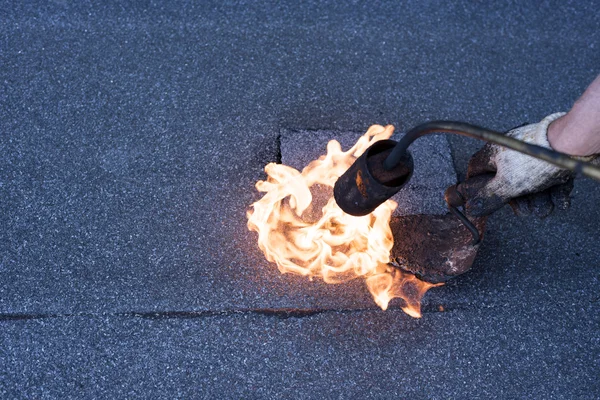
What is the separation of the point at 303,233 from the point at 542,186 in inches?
46.9

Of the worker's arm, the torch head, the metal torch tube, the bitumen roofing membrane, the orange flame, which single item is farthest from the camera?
the orange flame

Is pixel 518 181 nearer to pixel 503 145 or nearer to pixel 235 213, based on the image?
pixel 503 145

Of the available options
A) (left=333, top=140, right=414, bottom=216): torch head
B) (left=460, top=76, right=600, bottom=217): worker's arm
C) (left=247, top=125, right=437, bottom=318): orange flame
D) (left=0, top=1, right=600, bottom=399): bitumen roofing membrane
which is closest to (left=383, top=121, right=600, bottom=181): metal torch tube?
(left=333, top=140, right=414, bottom=216): torch head

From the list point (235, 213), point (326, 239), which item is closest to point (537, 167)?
point (326, 239)

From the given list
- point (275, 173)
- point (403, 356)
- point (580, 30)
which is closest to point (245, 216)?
point (275, 173)

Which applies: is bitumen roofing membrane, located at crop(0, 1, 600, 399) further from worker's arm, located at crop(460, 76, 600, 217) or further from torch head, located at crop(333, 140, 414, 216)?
torch head, located at crop(333, 140, 414, 216)

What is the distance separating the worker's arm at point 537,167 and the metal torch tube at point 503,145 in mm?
606

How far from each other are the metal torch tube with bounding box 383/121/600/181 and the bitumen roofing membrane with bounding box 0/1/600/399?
1.17 m

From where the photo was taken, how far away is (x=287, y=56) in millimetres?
3592

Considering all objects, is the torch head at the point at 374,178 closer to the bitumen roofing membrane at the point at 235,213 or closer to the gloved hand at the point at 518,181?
the gloved hand at the point at 518,181

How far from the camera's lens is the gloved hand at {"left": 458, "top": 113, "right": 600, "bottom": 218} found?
2211 mm

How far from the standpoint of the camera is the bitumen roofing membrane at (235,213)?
2.52 meters

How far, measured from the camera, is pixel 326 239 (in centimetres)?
279

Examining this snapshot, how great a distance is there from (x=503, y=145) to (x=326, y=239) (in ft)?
4.67
